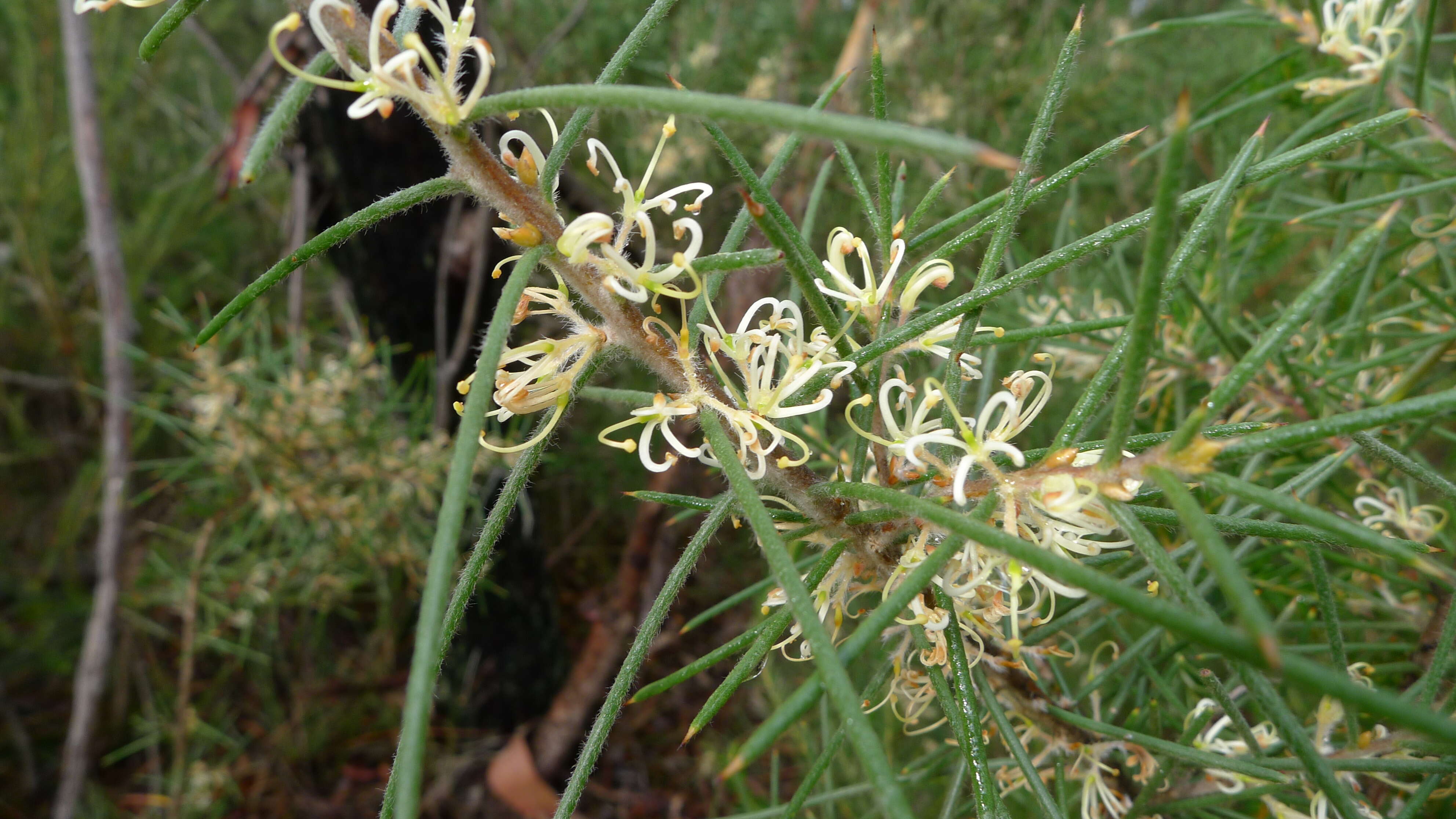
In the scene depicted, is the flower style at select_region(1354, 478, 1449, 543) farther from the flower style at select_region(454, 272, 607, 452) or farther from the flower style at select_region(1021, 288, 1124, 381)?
the flower style at select_region(454, 272, 607, 452)

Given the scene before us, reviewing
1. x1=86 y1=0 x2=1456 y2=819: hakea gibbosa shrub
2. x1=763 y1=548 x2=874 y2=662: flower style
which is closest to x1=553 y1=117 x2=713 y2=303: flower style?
x1=86 y1=0 x2=1456 y2=819: hakea gibbosa shrub

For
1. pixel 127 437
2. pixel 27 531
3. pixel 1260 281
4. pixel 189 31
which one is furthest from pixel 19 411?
pixel 1260 281

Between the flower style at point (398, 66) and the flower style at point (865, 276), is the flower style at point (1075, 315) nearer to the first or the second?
the flower style at point (865, 276)

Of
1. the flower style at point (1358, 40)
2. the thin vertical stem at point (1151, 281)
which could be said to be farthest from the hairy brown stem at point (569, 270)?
the flower style at point (1358, 40)

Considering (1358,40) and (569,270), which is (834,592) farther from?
(1358,40)

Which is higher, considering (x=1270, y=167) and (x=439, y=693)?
(x=1270, y=167)

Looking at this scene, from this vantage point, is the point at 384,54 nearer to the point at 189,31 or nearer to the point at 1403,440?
the point at 1403,440
